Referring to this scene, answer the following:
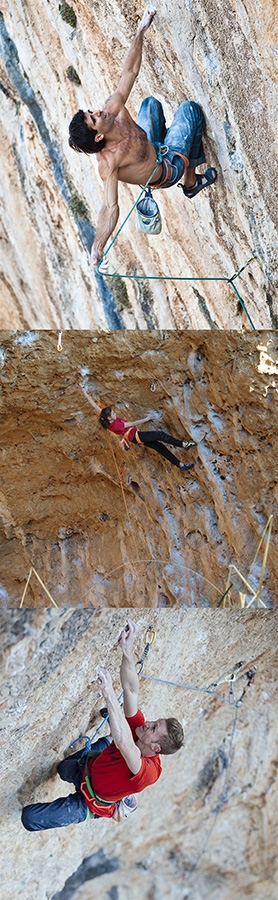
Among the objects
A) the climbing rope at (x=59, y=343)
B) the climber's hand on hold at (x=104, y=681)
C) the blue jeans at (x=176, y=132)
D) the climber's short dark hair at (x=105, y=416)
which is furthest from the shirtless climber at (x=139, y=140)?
the climber's hand on hold at (x=104, y=681)

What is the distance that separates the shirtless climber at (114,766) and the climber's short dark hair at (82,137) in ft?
6.28

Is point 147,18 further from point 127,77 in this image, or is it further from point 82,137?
point 82,137

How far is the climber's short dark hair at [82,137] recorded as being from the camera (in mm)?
2654

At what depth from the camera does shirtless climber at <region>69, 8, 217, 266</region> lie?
103 inches

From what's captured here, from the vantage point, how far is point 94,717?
2.54m

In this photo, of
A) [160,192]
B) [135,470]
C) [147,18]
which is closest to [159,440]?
[135,470]

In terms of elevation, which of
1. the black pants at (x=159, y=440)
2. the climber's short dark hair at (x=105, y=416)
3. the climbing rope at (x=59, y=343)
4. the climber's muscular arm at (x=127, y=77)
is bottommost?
the black pants at (x=159, y=440)

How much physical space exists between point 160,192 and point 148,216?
10 cm

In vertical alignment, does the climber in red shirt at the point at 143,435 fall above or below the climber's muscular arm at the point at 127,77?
below

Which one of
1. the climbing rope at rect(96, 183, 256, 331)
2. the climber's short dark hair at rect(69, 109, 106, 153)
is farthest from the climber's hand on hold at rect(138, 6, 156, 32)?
the climbing rope at rect(96, 183, 256, 331)

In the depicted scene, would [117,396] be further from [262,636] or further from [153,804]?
[153,804]

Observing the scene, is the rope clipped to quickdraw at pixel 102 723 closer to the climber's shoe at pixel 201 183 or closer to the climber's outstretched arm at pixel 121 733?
the climber's outstretched arm at pixel 121 733

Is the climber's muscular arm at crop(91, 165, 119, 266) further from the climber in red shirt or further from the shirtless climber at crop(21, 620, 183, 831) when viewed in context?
the shirtless climber at crop(21, 620, 183, 831)

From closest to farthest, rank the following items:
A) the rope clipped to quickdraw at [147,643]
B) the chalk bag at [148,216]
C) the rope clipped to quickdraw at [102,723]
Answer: the rope clipped to quickdraw at [102,723]
the rope clipped to quickdraw at [147,643]
the chalk bag at [148,216]
